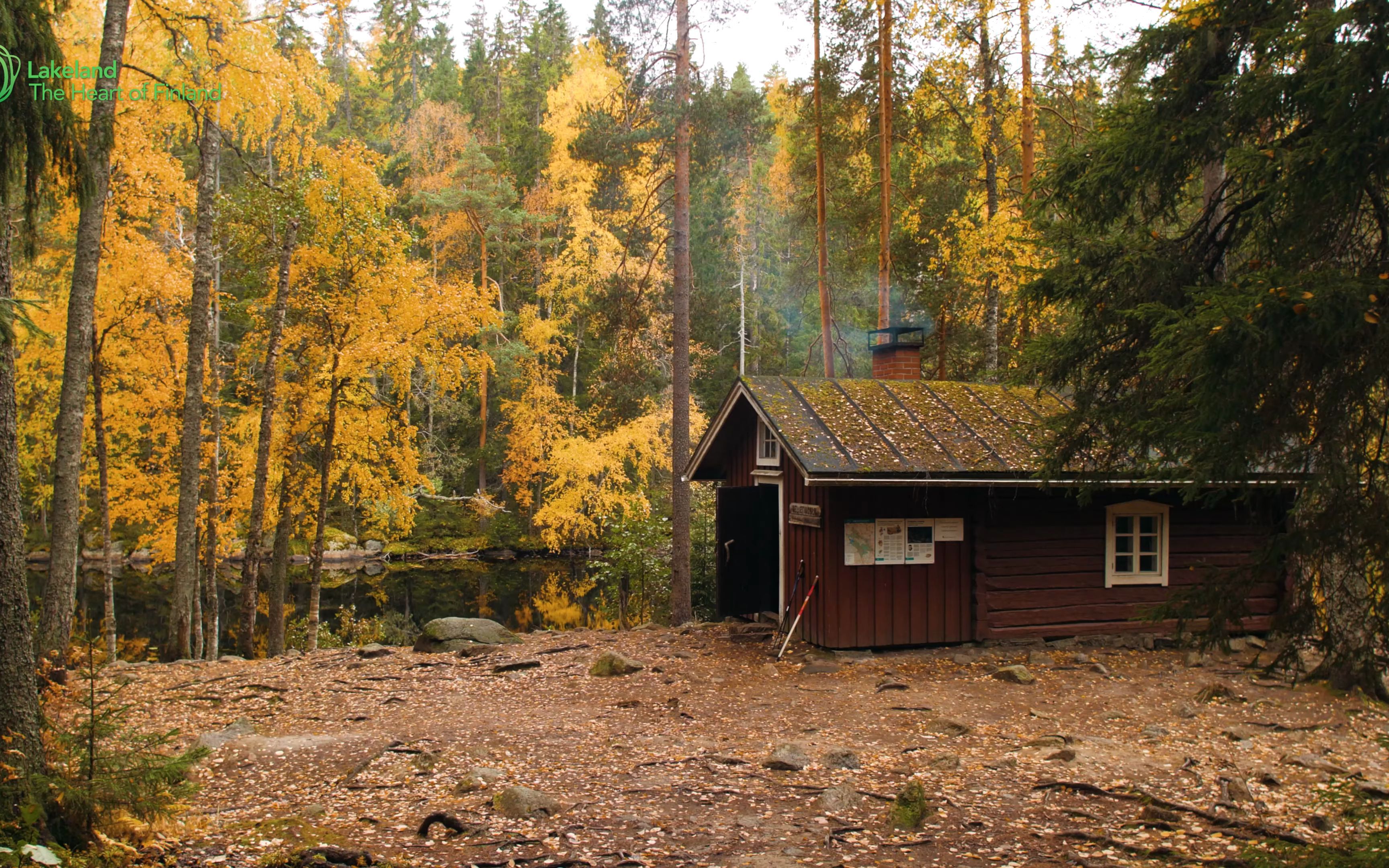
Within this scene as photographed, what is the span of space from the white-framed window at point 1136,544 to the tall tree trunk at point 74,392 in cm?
1212

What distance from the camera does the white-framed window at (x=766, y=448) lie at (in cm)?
1289

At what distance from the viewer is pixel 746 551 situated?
14.1 m

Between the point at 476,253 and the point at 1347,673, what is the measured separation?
2781cm

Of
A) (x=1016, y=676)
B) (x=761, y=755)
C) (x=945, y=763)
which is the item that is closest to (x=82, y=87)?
(x=761, y=755)

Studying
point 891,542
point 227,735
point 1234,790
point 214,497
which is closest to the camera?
point 1234,790

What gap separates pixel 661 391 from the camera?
28.6 meters

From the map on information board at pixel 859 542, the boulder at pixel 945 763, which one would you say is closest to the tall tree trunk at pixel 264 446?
the map on information board at pixel 859 542

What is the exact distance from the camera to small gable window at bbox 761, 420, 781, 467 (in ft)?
42.3

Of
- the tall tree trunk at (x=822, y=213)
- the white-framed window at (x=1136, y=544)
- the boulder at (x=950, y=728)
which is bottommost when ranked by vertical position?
the boulder at (x=950, y=728)

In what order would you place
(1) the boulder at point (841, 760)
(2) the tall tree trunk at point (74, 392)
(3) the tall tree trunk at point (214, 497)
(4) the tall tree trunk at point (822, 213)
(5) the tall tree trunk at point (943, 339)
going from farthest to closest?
1. (5) the tall tree trunk at point (943, 339)
2. (4) the tall tree trunk at point (822, 213)
3. (3) the tall tree trunk at point (214, 497)
4. (2) the tall tree trunk at point (74, 392)
5. (1) the boulder at point (841, 760)

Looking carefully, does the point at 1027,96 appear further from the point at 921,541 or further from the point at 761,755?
the point at 761,755

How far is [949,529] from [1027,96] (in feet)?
27.0

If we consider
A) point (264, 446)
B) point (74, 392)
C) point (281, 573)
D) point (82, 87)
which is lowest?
point (281, 573)

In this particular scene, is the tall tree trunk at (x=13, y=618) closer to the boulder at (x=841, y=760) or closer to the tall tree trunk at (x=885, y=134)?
the boulder at (x=841, y=760)
